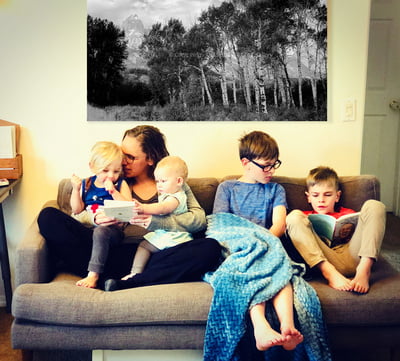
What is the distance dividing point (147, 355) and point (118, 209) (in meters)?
0.55

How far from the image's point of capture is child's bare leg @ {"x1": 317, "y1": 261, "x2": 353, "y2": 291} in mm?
1603

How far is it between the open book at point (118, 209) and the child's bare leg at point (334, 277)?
30.6 inches

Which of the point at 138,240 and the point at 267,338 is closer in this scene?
the point at 267,338

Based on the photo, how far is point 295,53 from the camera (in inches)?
90.3

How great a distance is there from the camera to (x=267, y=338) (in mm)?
1388

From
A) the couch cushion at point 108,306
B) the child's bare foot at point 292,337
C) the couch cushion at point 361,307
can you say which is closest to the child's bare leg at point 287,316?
the child's bare foot at point 292,337

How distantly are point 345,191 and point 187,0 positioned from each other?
4.08 feet

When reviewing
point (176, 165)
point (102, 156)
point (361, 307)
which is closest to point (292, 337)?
point (361, 307)

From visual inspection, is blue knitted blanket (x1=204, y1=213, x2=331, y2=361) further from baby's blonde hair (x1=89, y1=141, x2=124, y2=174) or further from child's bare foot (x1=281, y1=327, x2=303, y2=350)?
baby's blonde hair (x1=89, y1=141, x2=124, y2=174)

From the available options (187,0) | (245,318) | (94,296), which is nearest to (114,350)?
(94,296)

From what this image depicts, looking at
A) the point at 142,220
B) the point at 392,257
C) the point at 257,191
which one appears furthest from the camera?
the point at 392,257

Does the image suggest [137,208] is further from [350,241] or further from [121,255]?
[350,241]

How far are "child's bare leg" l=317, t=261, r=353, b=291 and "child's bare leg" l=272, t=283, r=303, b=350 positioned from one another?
0.20 m

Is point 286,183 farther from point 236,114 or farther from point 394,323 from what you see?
point 394,323
